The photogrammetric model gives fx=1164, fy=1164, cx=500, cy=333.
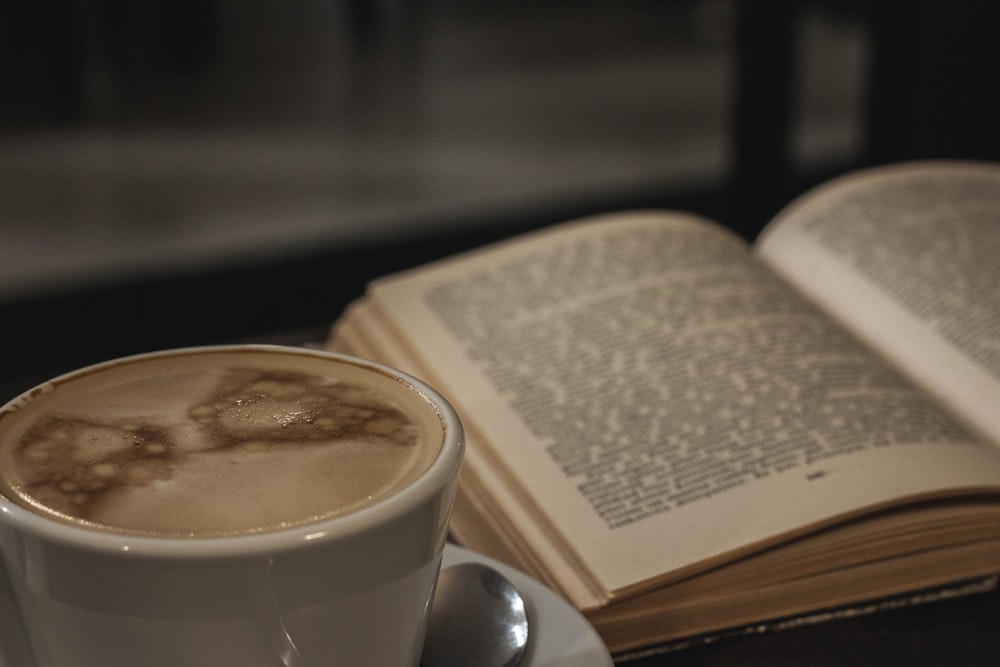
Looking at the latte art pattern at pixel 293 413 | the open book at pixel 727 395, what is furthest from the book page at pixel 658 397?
the latte art pattern at pixel 293 413

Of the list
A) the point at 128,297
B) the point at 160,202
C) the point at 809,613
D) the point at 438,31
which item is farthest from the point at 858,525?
the point at 438,31

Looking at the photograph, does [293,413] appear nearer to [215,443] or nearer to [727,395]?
[215,443]

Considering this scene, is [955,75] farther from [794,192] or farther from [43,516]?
[43,516]

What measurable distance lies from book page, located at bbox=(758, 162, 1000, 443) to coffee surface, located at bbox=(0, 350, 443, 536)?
36cm

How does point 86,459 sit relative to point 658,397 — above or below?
above

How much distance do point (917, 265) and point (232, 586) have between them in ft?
1.74

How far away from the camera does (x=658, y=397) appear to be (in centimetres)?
60

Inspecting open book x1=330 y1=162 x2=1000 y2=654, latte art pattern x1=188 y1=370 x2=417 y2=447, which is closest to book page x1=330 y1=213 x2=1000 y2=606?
open book x1=330 y1=162 x2=1000 y2=654

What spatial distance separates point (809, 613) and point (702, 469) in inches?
3.2

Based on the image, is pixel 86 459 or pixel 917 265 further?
pixel 917 265

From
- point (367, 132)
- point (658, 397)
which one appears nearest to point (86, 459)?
point (658, 397)

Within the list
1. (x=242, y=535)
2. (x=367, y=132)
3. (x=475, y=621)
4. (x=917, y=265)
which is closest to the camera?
(x=242, y=535)

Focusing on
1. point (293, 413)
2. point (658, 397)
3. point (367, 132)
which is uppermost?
point (293, 413)

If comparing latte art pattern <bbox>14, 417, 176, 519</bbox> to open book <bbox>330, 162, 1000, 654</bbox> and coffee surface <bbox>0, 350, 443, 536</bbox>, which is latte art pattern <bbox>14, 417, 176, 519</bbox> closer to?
coffee surface <bbox>0, 350, 443, 536</bbox>
